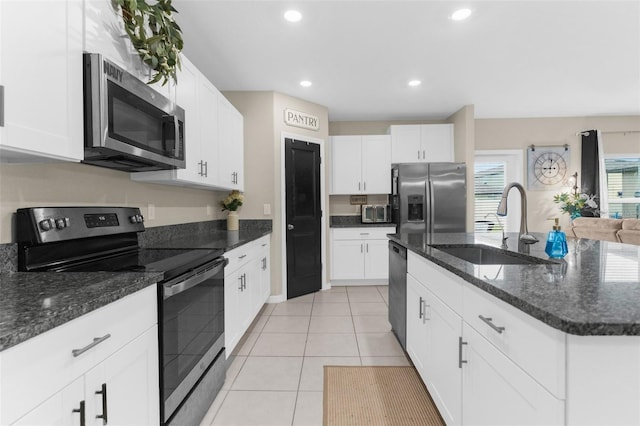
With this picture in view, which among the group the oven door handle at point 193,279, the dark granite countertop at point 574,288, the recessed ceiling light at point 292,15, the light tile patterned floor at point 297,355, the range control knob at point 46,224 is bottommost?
the light tile patterned floor at point 297,355

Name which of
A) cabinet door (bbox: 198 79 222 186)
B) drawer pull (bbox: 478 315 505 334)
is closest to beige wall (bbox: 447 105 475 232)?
cabinet door (bbox: 198 79 222 186)

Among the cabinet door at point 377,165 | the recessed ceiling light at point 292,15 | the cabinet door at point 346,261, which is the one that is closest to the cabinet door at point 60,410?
the recessed ceiling light at point 292,15

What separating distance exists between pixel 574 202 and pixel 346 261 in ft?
12.6

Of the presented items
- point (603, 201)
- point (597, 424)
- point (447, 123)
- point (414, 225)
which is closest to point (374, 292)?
point (414, 225)

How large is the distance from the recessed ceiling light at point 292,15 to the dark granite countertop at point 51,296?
2.10m

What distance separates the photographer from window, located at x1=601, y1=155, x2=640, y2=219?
5.21m

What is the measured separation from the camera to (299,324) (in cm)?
305

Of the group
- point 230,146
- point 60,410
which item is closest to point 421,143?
point 230,146

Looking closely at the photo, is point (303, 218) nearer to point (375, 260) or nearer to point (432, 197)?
point (375, 260)

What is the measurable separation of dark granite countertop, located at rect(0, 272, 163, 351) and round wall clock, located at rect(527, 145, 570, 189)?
591cm

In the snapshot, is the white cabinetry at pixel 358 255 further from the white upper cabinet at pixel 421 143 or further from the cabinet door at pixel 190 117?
the cabinet door at pixel 190 117

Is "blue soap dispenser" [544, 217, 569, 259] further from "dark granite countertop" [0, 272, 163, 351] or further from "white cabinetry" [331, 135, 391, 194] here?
"white cabinetry" [331, 135, 391, 194]

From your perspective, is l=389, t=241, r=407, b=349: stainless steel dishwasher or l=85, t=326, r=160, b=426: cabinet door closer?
l=85, t=326, r=160, b=426: cabinet door

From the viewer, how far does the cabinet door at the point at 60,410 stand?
714mm
